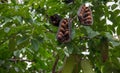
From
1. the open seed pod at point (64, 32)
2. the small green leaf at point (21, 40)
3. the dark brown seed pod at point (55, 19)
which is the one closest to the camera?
the open seed pod at point (64, 32)

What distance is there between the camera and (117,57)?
1830mm

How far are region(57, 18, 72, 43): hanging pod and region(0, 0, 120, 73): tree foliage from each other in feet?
0.12

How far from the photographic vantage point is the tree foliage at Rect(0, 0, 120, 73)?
1.62 meters

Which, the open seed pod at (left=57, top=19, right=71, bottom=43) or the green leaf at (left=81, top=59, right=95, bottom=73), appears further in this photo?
the green leaf at (left=81, top=59, right=95, bottom=73)

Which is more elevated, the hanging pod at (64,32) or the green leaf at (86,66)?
the hanging pod at (64,32)

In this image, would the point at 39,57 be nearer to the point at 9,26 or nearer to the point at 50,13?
the point at 50,13

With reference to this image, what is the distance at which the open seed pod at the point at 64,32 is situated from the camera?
144cm

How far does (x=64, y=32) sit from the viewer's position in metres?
1.44

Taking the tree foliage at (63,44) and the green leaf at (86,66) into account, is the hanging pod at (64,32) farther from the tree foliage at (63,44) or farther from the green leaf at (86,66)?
the green leaf at (86,66)

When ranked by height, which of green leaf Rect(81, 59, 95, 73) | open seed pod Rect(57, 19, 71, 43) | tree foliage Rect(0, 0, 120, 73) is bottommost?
green leaf Rect(81, 59, 95, 73)

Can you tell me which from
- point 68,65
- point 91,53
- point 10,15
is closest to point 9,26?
point 10,15

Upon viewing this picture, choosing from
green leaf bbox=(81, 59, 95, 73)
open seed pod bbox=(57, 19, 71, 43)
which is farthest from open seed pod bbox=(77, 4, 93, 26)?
green leaf bbox=(81, 59, 95, 73)

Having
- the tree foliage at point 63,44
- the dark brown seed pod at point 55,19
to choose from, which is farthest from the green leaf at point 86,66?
the dark brown seed pod at point 55,19

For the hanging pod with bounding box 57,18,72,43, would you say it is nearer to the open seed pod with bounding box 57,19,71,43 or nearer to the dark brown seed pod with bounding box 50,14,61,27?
the open seed pod with bounding box 57,19,71,43
